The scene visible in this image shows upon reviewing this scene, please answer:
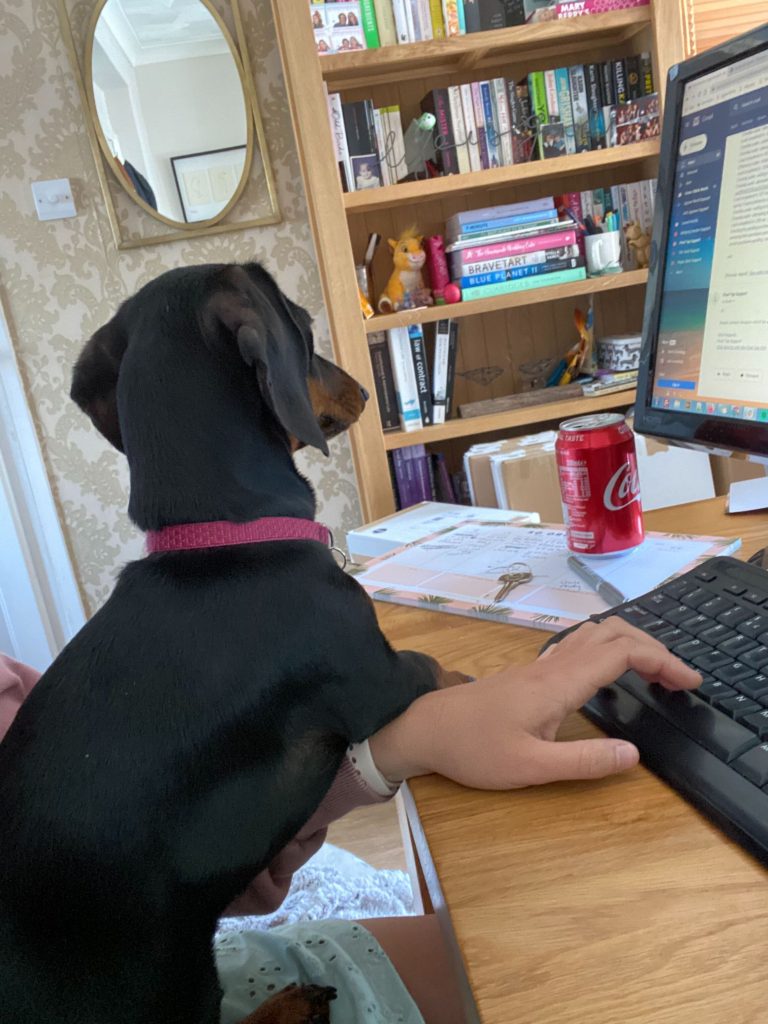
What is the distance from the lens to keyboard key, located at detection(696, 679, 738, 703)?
0.48 meters

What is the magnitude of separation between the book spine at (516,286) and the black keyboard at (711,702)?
4.60 feet

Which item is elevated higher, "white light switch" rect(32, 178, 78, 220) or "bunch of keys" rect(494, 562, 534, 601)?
"white light switch" rect(32, 178, 78, 220)

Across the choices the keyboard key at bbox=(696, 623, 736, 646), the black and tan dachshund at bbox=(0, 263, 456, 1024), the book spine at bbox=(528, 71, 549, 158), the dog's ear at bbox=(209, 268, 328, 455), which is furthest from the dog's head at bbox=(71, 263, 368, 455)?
the book spine at bbox=(528, 71, 549, 158)

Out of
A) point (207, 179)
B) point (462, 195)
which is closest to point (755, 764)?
point (462, 195)

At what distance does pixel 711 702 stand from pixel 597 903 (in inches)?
6.5

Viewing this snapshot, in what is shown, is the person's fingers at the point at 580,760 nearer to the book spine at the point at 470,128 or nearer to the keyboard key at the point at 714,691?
the keyboard key at the point at 714,691

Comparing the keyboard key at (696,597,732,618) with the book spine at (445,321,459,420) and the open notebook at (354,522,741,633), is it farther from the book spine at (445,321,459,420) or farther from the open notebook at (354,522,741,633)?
the book spine at (445,321,459,420)

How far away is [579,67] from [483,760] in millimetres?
1923

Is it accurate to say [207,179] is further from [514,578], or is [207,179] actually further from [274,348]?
[514,578]

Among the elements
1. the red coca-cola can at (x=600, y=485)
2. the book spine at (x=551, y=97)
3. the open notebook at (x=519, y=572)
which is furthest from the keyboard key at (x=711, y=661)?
the book spine at (x=551, y=97)

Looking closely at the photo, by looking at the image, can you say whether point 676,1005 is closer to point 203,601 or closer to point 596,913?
point 596,913

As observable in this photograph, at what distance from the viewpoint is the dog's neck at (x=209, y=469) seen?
2.35ft

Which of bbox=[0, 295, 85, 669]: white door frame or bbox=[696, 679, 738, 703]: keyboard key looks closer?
bbox=[696, 679, 738, 703]: keyboard key

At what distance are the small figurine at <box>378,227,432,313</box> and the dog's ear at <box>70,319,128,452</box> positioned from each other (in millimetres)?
1219
